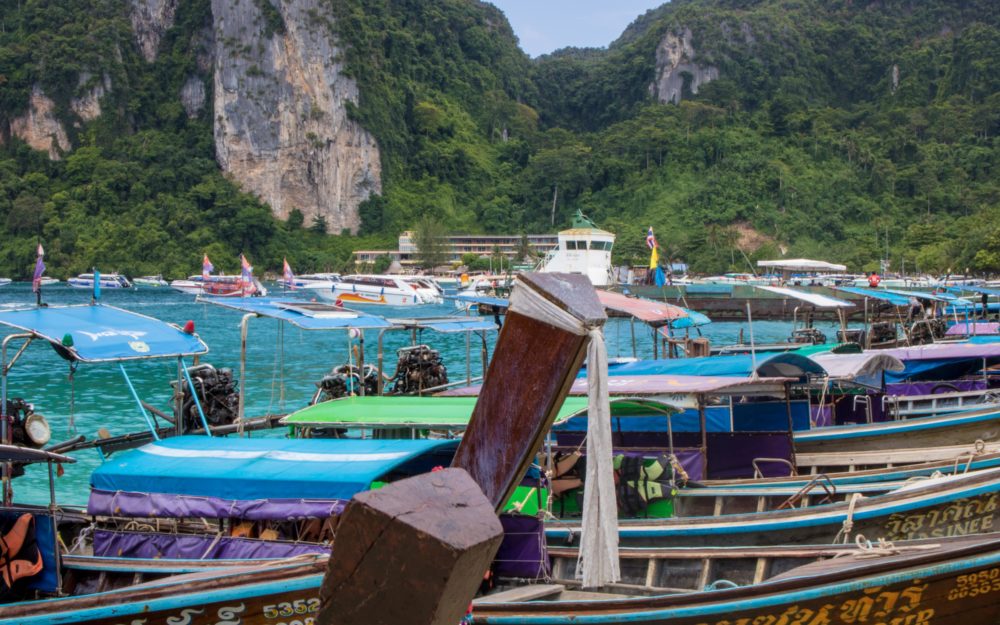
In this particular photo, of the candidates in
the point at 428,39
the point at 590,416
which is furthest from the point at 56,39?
the point at 590,416

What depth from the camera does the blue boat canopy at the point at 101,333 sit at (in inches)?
387

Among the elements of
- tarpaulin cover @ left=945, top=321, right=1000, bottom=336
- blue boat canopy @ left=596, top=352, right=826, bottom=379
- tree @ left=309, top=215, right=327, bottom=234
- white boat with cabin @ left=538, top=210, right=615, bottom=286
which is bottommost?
tarpaulin cover @ left=945, top=321, right=1000, bottom=336

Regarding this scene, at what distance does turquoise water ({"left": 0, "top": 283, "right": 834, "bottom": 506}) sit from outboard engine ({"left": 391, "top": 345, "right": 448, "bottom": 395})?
7.15 ft

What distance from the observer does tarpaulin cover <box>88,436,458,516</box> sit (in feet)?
24.6

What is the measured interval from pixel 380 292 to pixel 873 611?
6536 centimetres

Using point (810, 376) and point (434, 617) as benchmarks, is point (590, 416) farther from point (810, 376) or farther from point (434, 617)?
point (810, 376)

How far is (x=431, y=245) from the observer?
108938 mm

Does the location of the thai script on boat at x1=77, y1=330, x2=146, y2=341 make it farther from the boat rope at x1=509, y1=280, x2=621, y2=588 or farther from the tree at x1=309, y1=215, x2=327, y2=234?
the tree at x1=309, y1=215, x2=327, y2=234

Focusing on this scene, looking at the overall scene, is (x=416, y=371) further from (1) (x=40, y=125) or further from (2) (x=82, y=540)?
(1) (x=40, y=125)

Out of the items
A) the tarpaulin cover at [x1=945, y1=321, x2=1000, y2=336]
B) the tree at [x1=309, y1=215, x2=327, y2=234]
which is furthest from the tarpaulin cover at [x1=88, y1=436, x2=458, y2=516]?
the tree at [x1=309, y1=215, x2=327, y2=234]

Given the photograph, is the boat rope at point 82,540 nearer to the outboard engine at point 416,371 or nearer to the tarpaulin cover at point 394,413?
the tarpaulin cover at point 394,413

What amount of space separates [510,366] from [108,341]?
8.81 m

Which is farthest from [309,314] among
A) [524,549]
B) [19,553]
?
[524,549]

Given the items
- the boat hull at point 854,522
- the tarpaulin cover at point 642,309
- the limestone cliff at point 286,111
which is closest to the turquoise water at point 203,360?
the tarpaulin cover at point 642,309
